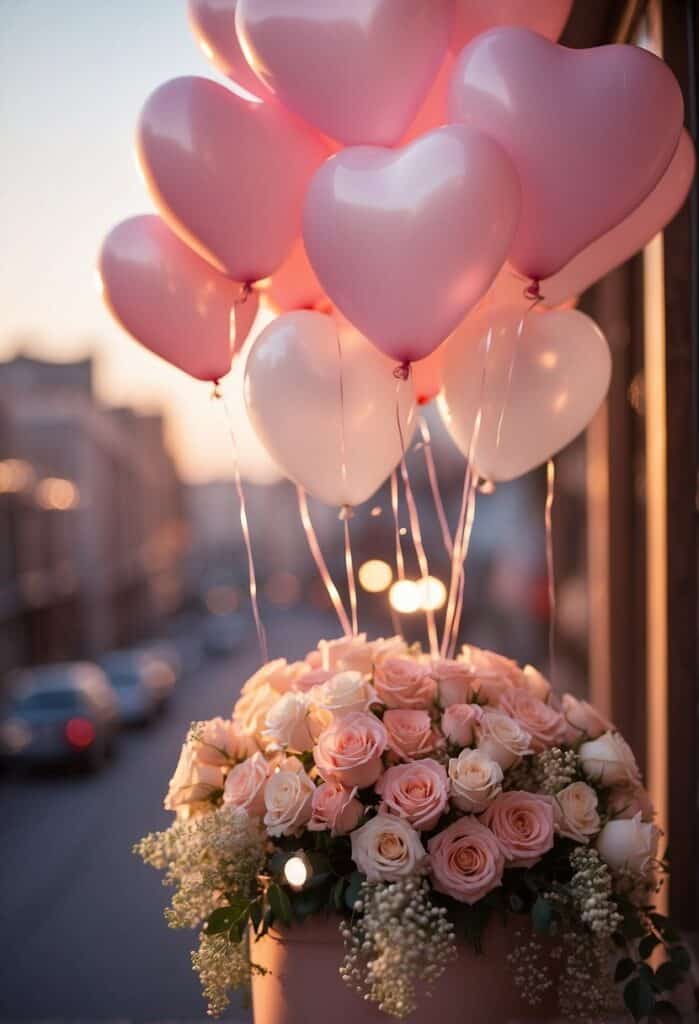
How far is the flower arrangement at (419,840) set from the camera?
1408 millimetres

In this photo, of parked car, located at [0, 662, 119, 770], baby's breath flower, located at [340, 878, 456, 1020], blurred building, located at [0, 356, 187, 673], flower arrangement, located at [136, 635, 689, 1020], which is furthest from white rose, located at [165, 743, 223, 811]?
blurred building, located at [0, 356, 187, 673]

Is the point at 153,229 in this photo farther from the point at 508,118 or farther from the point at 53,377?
the point at 53,377

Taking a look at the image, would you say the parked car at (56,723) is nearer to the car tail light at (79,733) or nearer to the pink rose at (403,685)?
the car tail light at (79,733)

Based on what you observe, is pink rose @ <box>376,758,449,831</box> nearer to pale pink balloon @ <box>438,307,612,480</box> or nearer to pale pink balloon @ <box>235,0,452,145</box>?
pale pink balloon @ <box>438,307,612,480</box>

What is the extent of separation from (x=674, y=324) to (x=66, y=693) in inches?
445

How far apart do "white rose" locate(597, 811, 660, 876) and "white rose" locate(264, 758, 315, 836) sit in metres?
0.43

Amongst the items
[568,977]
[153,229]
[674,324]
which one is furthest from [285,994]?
[674,324]

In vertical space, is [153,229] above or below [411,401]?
above

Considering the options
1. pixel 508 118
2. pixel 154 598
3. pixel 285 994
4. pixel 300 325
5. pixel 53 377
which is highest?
pixel 508 118

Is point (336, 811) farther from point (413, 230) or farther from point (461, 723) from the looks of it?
point (413, 230)

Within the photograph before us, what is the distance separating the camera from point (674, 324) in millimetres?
2236

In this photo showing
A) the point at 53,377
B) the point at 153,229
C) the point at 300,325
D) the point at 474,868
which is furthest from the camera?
the point at 53,377

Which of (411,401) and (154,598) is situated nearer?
(411,401)

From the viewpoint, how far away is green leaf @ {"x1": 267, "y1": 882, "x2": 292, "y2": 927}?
1.44 metres
